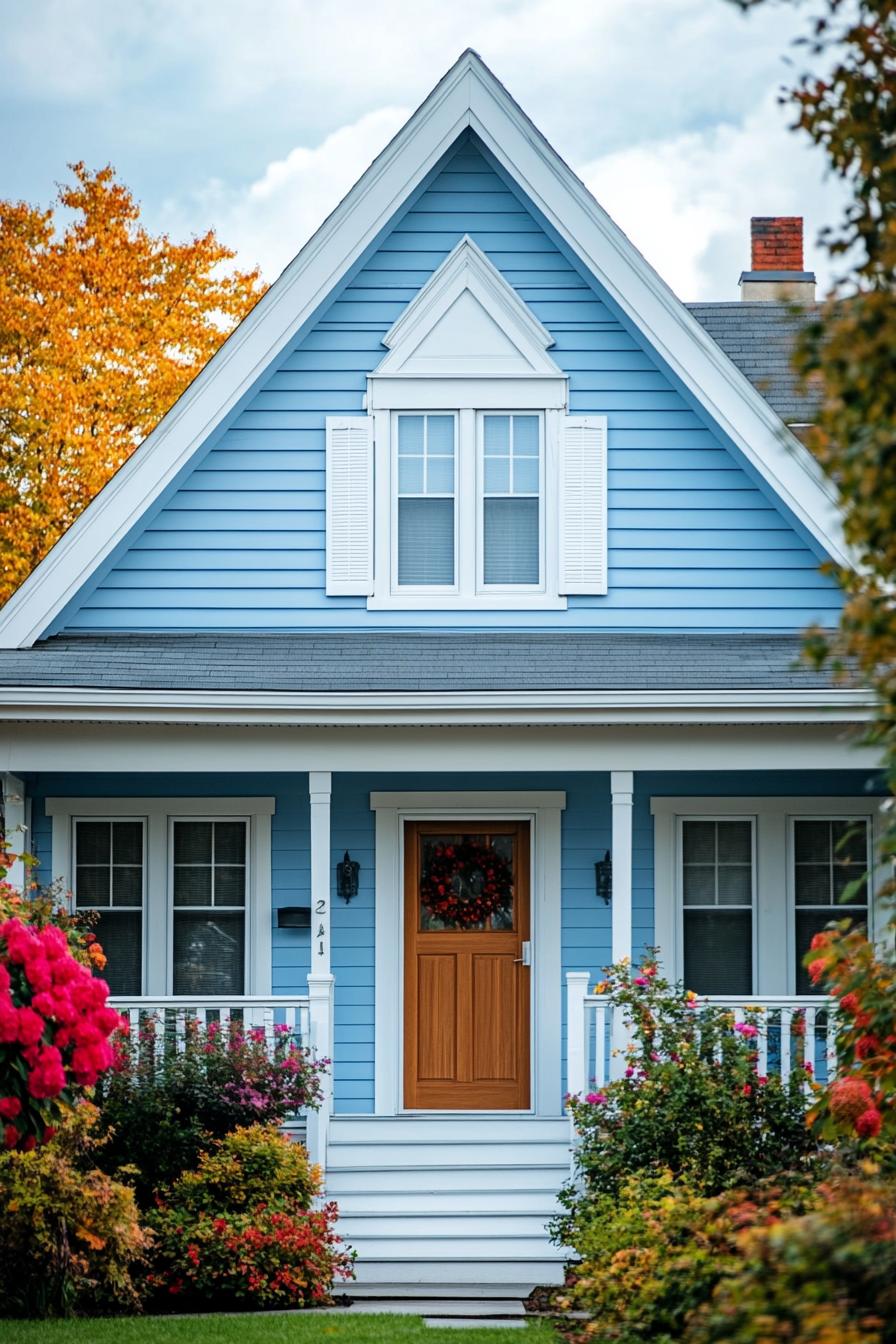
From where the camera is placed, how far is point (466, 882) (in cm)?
1188

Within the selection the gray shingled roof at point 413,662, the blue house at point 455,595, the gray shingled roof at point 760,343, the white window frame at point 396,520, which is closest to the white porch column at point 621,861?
the gray shingled roof at point 413,662

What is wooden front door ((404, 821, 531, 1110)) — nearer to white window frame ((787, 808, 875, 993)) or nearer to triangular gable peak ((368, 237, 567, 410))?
white window frame ((787, 808, 875, 993))

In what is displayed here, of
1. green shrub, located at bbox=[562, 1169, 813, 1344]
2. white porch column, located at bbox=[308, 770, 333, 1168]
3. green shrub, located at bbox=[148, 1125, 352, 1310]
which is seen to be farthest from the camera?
white porch column, located at bbox=[308, 770, 333, 1168]

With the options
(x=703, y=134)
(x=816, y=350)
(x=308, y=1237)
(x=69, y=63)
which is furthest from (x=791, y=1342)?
(x=69, y=63)

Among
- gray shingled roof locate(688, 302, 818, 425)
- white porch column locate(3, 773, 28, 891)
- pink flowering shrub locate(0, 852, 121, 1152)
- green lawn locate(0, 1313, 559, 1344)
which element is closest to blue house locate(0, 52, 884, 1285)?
white porch column locate(3, 773, 28, 891)

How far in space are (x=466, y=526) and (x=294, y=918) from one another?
2.98 m

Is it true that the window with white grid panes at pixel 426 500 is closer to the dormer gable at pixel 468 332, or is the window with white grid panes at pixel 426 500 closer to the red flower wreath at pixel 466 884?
the dormer gable at pixel 468 332

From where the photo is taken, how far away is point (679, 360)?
1165 cm

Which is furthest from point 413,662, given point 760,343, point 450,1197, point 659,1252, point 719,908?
point 659,1252

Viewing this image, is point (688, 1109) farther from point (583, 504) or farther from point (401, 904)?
point (583, 504)

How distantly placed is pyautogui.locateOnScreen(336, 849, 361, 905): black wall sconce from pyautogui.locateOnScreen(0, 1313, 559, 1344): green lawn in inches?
150

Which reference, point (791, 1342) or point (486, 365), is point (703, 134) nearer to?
point (486, 365)

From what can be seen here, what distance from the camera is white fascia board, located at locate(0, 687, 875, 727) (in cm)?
1027

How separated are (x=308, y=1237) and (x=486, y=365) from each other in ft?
19.9
